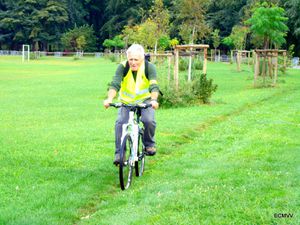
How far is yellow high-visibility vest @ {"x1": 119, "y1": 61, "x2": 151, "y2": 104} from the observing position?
319 inches

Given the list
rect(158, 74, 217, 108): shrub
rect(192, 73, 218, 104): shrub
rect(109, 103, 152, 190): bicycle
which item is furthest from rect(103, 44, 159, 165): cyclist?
rect(192, 73, 218, 104): shrub

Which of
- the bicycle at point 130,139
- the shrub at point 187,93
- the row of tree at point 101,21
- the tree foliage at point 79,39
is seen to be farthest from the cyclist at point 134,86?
the tree foliage at point 79,39

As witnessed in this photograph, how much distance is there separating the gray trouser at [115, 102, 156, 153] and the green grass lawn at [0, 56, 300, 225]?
0.57 meters

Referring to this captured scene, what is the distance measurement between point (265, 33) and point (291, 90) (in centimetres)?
891

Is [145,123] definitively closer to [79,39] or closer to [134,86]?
[134,86]

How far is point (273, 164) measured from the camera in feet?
29.3

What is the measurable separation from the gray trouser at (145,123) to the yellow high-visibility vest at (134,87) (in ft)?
0.57

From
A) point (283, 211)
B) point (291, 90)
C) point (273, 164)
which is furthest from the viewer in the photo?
point (291, 90)

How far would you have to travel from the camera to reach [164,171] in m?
8.87

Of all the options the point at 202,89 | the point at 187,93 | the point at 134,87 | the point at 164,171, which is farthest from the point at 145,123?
the point at 202,89

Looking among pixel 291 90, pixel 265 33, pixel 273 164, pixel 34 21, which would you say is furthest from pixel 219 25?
pixel 273 164

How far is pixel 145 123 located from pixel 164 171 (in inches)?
41.3

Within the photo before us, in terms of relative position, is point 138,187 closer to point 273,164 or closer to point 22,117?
point 273,164

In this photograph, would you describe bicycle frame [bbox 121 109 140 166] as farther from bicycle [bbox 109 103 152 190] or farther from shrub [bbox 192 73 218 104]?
shrub [bbox 192 73 218 104]
